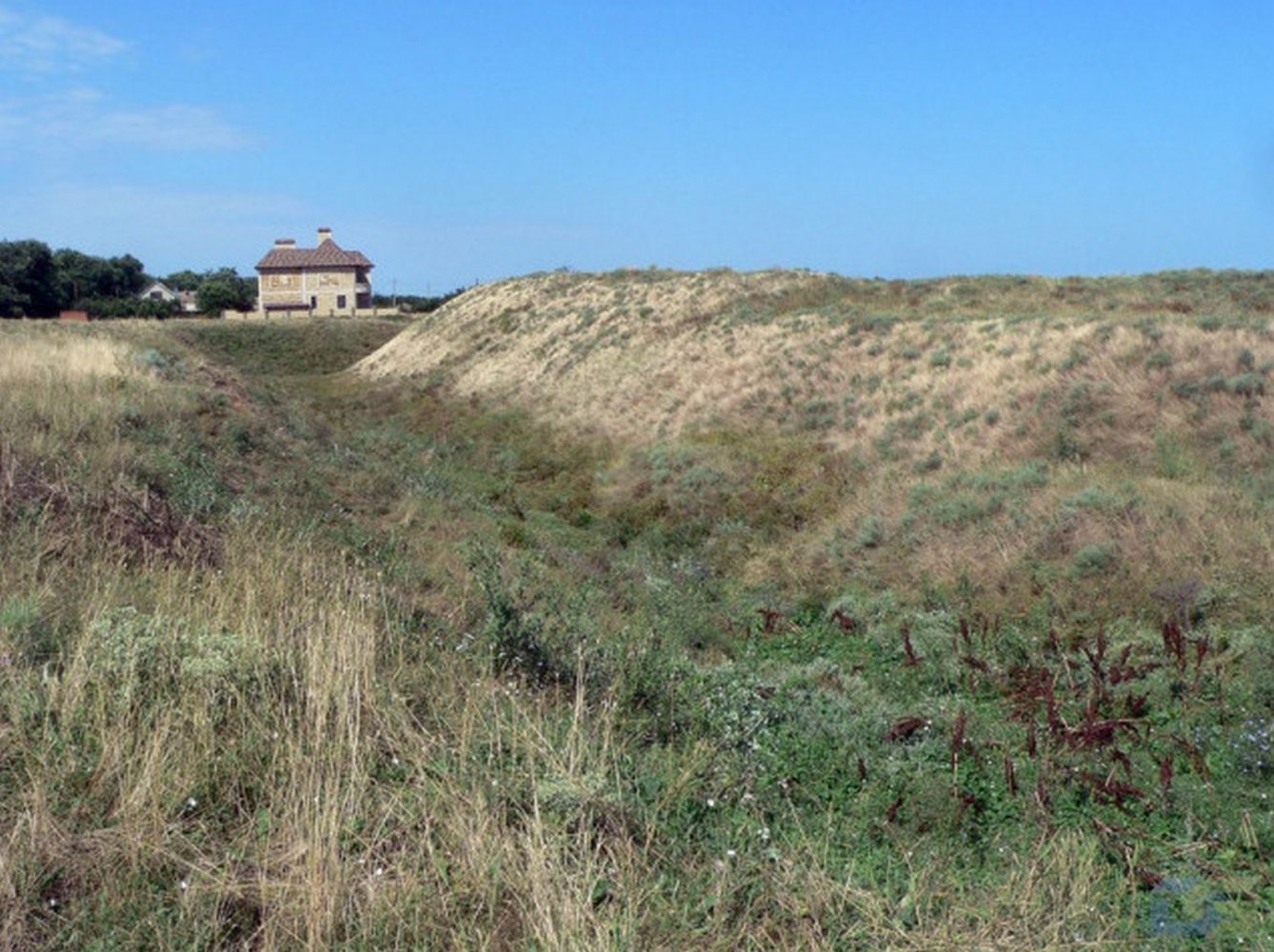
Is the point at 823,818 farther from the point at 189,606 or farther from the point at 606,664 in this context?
the point at 189,606

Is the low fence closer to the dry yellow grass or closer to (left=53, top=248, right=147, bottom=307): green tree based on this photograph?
(left=53, top=248, right=147, bottom=307): green tree

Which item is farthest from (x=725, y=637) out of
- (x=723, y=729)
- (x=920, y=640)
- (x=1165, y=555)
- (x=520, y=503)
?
(x=520, y=503)

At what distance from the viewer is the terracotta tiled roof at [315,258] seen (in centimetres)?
8394

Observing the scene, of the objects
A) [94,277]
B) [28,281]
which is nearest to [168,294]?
[94,277]

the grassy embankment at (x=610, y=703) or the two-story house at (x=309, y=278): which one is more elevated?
the two-story house at (x=309, y=278)

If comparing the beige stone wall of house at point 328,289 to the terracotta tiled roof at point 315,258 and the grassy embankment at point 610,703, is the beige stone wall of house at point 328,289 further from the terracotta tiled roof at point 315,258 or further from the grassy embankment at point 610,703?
the grassy embankment at point 610,703

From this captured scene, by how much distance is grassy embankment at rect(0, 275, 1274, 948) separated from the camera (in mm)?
3951

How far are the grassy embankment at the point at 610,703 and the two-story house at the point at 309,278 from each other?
6943cm

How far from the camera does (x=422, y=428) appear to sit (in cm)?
3438

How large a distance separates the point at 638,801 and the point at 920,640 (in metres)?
6.55

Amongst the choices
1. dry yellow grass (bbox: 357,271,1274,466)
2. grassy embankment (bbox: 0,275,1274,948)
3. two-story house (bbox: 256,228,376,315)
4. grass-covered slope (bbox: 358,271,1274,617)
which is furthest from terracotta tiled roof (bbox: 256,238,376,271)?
grassy embankment (bbox: 0,275,1274,948)

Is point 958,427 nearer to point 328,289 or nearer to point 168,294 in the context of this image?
point 328,289

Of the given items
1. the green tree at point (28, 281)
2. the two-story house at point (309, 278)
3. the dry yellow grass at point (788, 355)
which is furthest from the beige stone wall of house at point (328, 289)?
the dry yellow grass at point (788, 355)

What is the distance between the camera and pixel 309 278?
Answer: 8425 cm
